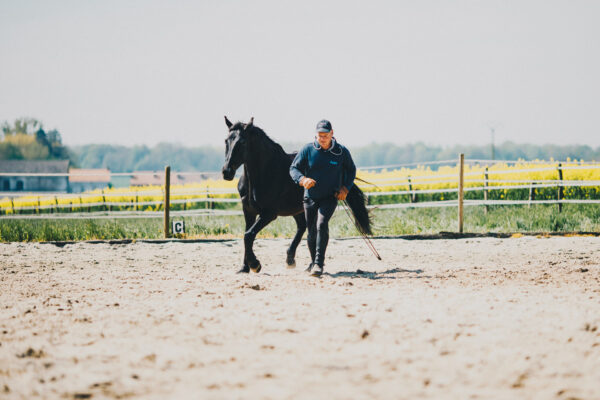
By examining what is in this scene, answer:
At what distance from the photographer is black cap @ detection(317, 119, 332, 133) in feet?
23.4

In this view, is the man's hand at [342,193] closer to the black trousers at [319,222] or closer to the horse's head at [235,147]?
the black trousers at [319,222]

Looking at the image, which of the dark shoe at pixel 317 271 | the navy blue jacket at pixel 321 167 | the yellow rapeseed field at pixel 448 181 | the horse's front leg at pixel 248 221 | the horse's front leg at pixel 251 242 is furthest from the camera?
the yellow rapeseed field at pixel 448 181

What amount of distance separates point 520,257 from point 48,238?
9069 mm

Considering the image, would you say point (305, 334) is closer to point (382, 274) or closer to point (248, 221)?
point (382, 274)

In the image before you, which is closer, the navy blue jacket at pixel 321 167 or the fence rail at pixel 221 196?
the navy blue jacket at pixel 321 167

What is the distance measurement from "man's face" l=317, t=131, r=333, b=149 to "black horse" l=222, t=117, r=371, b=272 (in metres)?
0.85

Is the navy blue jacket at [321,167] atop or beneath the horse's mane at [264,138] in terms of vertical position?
beneath

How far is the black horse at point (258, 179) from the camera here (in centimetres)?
739

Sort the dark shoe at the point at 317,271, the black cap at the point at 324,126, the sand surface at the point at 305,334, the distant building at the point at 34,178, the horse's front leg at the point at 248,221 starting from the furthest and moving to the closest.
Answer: the distant building at the point at 34,178 → the horse's front leg at the point at 248,221 → the black cap at the point at 324,126 → the dark shoe at the point at 317,271 → the sand surface at the point at 305,334

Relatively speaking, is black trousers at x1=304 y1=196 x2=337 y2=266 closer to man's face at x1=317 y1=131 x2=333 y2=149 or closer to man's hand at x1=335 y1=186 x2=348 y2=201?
man's hand at x1=335 y1=186 x2=348 y2=201

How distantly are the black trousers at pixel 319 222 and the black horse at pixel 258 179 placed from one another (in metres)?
0.54

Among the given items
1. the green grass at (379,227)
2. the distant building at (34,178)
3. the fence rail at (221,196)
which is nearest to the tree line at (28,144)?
the distant building at (34,178)

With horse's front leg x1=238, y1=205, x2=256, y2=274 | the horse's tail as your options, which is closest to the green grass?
the horse's tail

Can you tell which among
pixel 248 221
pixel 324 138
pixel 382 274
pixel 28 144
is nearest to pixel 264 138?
pixel 324 138
